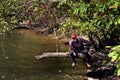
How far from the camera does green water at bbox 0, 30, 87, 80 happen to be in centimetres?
1645

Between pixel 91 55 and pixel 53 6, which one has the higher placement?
pixel 53 6

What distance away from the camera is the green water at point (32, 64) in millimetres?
16453

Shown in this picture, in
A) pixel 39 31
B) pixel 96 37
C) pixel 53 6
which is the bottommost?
pixel 39 31

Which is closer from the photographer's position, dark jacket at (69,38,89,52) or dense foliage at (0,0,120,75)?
dark jacket at (69,38,89,52)

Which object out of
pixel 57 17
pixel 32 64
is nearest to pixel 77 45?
pixel 32 64

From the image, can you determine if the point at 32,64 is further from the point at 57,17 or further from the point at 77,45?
the point at 57,17

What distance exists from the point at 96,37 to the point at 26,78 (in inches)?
228

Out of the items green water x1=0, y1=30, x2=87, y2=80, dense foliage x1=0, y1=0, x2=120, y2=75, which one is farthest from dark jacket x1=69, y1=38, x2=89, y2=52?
A: green water x1=0, y1=30, x2=87, y2=80

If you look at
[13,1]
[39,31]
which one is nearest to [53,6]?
[13,1]

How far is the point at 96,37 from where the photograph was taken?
19.8 m

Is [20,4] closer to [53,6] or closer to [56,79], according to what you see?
[53,6]

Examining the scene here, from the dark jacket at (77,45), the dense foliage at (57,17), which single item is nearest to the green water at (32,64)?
the dark jacket at (77,45)

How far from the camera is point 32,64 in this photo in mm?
19031

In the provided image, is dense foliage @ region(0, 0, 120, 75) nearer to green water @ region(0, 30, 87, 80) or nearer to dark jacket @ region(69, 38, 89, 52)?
dark jacket @ region(69, 38, 89, 52)
